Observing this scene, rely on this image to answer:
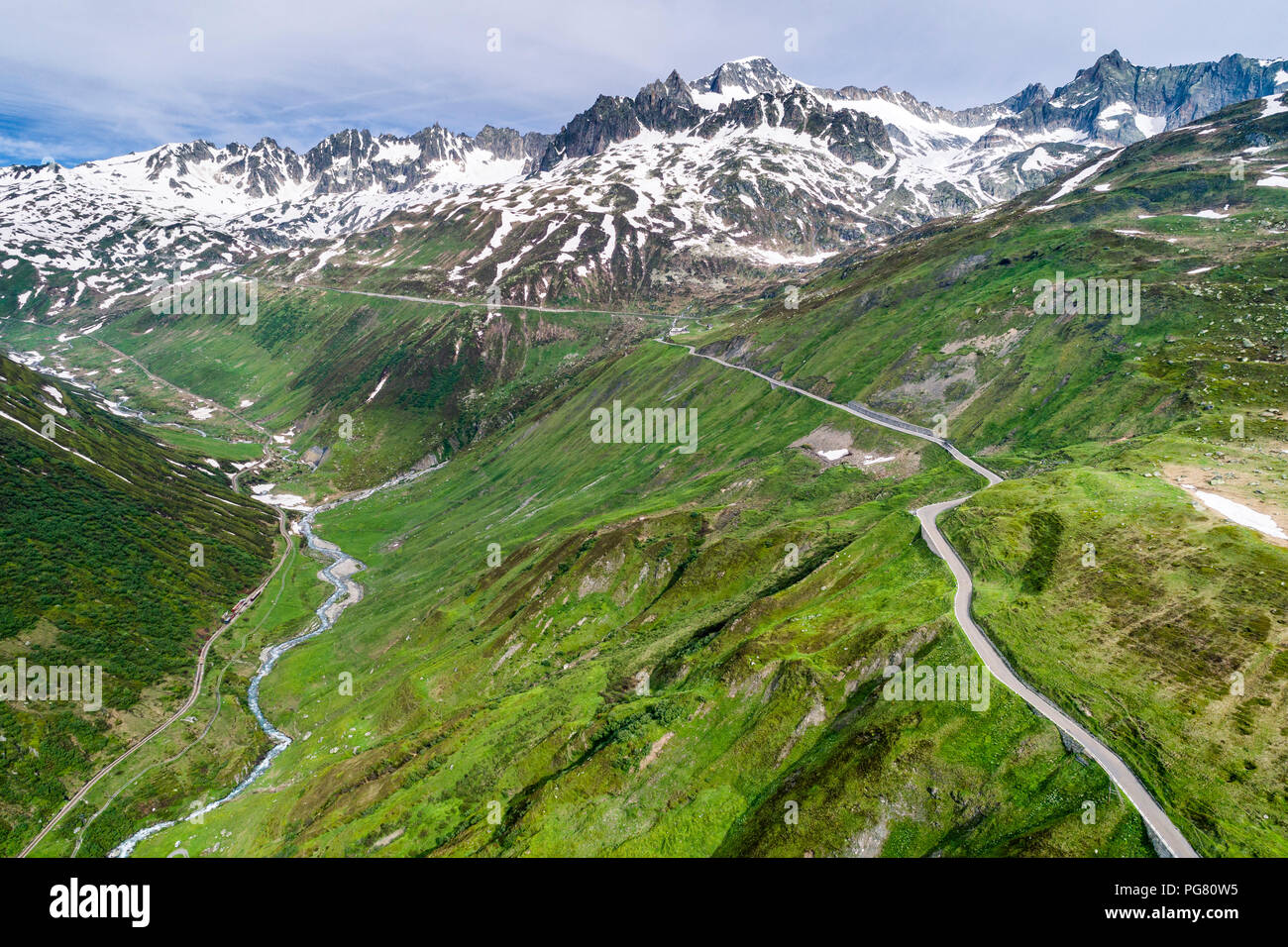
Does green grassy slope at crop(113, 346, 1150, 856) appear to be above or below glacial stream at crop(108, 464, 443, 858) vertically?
above

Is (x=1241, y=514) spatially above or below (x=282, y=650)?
above

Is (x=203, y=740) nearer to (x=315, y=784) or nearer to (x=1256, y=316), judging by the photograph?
(x=315, y=784)

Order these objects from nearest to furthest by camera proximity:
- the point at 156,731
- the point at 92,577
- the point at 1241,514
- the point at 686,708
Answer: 1. the point at 686,708
2. the point at 1241,514
3. the point at 156,731
4. the point at 92,577

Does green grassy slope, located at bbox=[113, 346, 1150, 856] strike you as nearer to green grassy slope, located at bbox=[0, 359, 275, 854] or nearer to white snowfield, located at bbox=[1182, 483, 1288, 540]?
green grassy slope, located at bbox=[0, 359, 275, 854]

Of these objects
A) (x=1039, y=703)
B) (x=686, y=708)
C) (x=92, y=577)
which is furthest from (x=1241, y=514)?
(x=92, y=577)

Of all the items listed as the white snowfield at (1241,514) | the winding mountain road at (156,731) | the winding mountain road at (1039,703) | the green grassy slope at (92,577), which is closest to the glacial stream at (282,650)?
the winding mountain road at (156,731)

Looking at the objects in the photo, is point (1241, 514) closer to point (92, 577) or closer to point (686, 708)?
point (686, 708)

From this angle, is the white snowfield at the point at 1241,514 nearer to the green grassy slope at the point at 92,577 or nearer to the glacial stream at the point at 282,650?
the glacial stream at the point at 282,650

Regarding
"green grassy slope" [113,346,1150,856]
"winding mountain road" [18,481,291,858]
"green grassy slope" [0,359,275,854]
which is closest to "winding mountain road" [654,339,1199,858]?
"green grassy slope" [113,346,1150,856]
